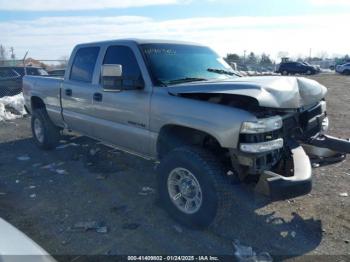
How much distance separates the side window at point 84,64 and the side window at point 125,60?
14.1 inches

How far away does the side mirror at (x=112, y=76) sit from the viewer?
4.32m

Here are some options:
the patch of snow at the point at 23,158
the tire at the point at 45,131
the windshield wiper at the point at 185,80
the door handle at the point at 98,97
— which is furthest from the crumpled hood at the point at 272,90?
the patch of snow at the point at 23,158

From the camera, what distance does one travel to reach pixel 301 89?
13.6 ft

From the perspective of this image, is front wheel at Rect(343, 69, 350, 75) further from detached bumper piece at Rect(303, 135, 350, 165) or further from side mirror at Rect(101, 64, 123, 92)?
side mirror at Rect(101, 64, 123, 92)

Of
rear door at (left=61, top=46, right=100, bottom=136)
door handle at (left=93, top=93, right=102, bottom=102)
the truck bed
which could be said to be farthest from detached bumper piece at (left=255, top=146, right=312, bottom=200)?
the truck bed

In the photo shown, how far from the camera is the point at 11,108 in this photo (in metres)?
12.2

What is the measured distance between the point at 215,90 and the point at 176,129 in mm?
757

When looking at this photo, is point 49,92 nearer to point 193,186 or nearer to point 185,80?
point 185,80

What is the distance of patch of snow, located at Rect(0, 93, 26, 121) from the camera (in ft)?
37.9

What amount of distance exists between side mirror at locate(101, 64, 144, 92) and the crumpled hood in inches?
20.8

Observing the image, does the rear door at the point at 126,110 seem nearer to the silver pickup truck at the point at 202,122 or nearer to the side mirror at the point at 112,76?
the silver pickup truck at the point at 202,122

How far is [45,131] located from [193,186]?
415 cm

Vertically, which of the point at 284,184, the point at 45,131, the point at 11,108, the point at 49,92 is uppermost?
the point at 49,92

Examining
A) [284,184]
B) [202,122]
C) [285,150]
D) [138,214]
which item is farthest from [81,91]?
[284,184]
